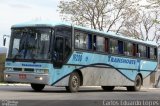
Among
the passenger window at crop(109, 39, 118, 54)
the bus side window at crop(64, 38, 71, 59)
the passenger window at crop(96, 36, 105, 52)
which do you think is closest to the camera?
the bus side window at crop(64, 38, 71, 59)

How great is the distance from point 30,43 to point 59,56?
1.42 metres

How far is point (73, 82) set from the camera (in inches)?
906

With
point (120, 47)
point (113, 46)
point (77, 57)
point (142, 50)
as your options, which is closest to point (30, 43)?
point (77, 57)

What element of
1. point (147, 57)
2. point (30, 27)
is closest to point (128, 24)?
point (147, 57)

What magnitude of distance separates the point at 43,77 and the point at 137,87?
1067 centimetres

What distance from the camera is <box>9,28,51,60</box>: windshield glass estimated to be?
21750 mm

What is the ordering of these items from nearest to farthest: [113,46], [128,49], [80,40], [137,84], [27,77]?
[27,77], [80,40], [113,46], [128,49], [137,84]

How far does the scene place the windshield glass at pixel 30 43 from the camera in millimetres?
21750

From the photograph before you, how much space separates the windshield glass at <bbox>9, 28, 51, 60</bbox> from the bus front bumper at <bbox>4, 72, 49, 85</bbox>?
0.76 m

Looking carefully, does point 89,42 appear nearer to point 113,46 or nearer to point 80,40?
point 80,40

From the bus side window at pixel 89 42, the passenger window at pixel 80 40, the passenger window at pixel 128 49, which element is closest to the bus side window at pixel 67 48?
the passenger window at pixel 80 40

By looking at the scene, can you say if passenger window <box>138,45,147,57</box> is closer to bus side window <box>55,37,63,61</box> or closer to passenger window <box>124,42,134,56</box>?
passenger window <box>124,42,134,56</box>

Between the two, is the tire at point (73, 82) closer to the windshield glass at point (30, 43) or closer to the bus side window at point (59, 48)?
the bus side window at point (59, 48)

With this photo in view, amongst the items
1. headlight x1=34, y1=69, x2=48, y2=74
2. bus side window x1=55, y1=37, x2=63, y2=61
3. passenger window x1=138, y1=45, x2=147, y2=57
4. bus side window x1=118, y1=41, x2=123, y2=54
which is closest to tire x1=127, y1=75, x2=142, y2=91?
passenger window x1=138, y1=45, x2=147, y2=57
